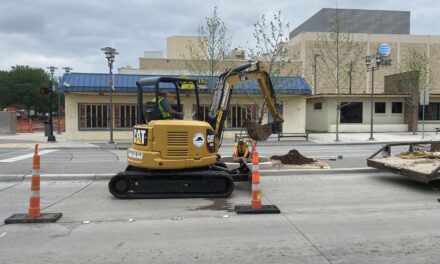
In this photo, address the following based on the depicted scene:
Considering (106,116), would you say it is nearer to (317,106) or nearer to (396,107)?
(317,106)

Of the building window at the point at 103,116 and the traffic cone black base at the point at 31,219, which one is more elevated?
the building window at the point at 103,116

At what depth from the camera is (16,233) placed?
5930 millimetres

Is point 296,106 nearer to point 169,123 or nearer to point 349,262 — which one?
point 169,123

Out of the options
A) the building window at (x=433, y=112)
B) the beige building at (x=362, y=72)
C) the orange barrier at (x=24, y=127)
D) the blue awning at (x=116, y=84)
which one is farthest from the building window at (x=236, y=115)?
the orange barrier at (x=24, y=127)

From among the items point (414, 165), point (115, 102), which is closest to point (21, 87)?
point (115, 102)

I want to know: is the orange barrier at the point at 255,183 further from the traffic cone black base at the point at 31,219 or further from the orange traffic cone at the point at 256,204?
the traffic cone black base at the point at 31,219

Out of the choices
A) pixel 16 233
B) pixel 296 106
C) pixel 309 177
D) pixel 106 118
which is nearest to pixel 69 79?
pixel 106 118

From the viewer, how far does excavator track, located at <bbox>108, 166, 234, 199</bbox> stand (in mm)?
8203

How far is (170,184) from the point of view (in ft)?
27.1

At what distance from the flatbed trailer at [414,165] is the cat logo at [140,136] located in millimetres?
5764

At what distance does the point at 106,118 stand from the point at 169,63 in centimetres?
2182

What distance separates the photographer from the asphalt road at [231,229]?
16.5 ft

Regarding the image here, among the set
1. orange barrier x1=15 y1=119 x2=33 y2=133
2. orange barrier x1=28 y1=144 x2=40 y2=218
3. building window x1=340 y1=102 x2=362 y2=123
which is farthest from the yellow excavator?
orange barrier x1=15 y1=119 x2=33 y2=133

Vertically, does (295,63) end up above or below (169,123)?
above
